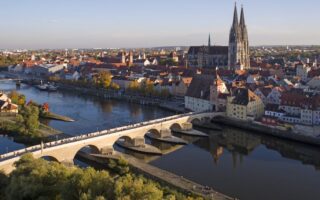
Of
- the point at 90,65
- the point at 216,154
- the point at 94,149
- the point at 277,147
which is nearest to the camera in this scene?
the point at 94,149

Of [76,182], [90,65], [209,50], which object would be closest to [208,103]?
[76,182]

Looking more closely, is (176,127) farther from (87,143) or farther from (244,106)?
(87,143)

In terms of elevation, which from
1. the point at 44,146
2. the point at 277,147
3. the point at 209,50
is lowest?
the point at 277,147

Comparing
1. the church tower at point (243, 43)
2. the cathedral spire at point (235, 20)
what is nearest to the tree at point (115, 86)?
the church tower at point (243, 43)

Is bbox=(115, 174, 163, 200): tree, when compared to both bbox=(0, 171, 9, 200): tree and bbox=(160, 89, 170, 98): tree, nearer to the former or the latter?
bbox=(0, 171, 9, 200): tree

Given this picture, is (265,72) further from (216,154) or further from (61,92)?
(216,154)

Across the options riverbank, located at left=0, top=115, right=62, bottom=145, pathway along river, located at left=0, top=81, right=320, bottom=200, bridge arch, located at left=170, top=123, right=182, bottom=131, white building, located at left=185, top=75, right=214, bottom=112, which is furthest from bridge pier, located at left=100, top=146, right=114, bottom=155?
white building, located at left=185, top=75, right=214, bottom=112
